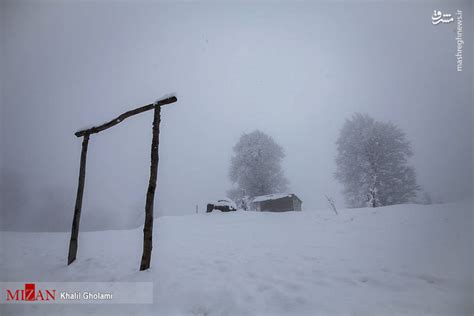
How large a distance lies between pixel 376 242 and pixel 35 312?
8799mm

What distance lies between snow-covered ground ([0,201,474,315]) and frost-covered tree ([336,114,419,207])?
1420 centimetres

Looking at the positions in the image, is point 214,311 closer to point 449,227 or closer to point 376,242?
Result: point 376,242

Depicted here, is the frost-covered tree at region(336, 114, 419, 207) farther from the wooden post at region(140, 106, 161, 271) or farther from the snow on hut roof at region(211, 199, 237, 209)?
the wooden post at region(140, 106, 161, 271)

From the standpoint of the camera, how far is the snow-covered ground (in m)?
3.00

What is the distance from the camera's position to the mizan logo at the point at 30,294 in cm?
388

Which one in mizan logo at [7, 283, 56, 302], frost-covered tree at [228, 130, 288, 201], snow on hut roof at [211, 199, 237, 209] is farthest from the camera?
frost-covered tree at [228, 130, 288, 201]

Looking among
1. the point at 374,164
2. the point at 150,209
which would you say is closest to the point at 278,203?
the point at 374,164

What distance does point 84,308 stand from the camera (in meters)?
3.45

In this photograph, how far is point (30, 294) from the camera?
3.99 metres

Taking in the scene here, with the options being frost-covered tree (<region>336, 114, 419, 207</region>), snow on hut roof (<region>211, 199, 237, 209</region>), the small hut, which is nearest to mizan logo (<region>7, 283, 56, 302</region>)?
snow on hut roof (<region>211, 199, 237, 209</region>)

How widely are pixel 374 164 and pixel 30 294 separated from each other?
84.5 ft

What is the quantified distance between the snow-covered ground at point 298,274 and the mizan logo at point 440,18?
7364 mm

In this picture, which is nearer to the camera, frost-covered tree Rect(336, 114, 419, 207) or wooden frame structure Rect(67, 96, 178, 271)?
wooden frame structure Rect(67, 96, 178, 271)

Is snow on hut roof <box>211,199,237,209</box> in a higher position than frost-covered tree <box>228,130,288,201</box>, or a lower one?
lower
